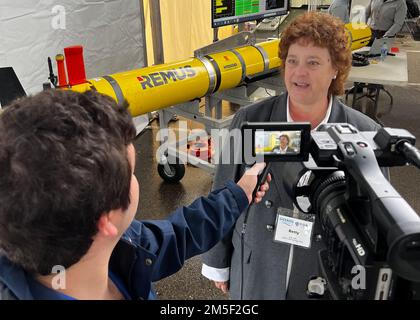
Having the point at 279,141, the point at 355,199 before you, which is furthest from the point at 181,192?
the point at 355,199

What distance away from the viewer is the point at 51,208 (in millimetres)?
549

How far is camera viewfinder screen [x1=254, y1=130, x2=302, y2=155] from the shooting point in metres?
0.86

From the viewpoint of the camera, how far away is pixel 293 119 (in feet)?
4.43

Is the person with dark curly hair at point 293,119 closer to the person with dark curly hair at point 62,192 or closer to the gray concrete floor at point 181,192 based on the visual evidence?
the person with dark curly hair at point 62,192

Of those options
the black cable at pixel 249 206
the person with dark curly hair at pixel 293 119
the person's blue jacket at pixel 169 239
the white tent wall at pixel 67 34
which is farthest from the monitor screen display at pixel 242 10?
the person's blue jacket at pixel 169 239

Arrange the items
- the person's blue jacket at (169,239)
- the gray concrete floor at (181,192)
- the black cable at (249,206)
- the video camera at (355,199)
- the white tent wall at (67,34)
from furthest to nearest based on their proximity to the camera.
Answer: the white tent wall at (67,34)
the gray concrete floor at (181,192)
the black cable at (249,206)
the person's blue jacket at (169,239)
the video camera at (355,199)

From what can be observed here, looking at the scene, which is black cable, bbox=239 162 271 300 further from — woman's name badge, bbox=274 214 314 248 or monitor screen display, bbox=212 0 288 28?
monitor screen display, bbox=212 0 288 28

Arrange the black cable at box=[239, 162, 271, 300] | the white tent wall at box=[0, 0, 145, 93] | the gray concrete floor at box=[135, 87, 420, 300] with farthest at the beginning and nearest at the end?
the white tent wall at box=[0, 0, 145, 93]
the gray concrete floor at box=[135, 87, 420, 300]
the black cable at box=[239, 162, 271, 300]

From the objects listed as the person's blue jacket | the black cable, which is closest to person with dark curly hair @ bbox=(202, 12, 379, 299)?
the black cable

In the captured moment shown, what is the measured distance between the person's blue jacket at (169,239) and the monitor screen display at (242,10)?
2.06 meters

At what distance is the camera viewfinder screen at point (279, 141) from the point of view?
856mm

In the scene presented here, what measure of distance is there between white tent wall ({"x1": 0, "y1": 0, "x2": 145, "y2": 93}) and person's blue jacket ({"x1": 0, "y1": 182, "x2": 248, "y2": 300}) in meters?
2.30
